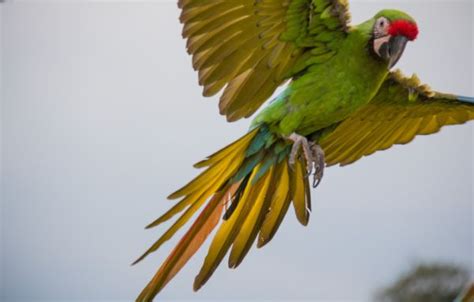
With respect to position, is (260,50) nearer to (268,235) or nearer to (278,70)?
(278,70)

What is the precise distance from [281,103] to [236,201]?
22cm

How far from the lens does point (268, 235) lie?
1.36m

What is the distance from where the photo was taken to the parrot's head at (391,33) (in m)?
1.12

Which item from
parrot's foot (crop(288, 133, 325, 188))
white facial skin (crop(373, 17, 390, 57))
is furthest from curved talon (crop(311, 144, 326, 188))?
white facial skin (crop(373, 17, 390, 57))

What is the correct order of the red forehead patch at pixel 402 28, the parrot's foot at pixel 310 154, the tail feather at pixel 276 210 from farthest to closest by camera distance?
the tail feather at pixel 276 210, the parrot's foot at pixel 310 154, the red forehead patch at pixel 402 28

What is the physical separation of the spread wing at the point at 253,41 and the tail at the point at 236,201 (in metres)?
0.08

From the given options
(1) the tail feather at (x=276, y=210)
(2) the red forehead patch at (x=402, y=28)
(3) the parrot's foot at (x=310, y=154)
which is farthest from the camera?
(1) the tail feather at (x=276, y=210)

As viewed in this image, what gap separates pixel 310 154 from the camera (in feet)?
4.10

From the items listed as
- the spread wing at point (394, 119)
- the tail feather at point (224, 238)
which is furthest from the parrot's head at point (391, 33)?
the tail feather at point (224, 238)

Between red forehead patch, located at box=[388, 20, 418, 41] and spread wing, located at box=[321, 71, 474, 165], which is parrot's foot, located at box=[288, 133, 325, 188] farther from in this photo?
red forehead patch, located at box=[388, 20, 418, 41]

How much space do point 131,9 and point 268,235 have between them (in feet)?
2.01

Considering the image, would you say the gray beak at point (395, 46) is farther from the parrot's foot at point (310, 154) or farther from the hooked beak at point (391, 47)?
the parrot's foot at point (310, 154)

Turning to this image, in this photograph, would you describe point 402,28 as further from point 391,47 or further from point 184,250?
point 184,250

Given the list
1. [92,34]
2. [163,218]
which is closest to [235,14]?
[163,218]
